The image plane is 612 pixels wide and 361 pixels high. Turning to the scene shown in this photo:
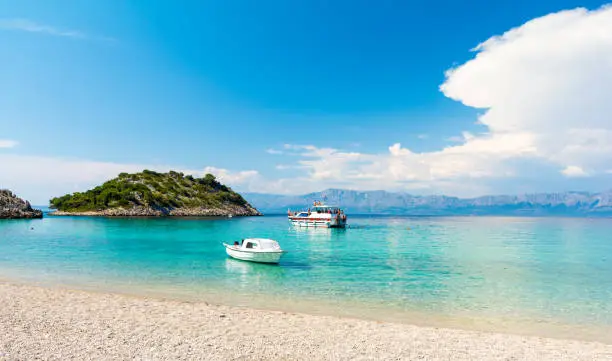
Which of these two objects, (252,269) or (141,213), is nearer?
(252,269)

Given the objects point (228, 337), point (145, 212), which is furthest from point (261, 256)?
point (145, 212)

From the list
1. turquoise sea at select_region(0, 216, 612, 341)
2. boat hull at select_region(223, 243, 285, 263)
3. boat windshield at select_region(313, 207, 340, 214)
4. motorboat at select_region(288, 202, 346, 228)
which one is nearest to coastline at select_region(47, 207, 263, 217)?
motorboat at select_region(288, 202, 346, 228)

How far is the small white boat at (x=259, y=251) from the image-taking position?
122 ft

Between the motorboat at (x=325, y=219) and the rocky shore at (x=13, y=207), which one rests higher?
the rocky shore at (x=13, y=207)

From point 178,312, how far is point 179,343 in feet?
17.8

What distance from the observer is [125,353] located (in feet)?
39.0

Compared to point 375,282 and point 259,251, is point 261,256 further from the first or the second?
point 375,282

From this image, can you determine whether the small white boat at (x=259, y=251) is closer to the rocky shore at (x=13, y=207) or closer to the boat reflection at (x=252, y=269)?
the boat reflection at (x=252, y=269)

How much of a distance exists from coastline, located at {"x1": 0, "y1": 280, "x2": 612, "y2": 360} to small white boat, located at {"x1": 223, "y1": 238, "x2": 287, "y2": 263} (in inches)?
690

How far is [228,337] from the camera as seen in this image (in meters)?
14.2

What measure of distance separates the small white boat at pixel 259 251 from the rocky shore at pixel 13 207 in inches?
4856

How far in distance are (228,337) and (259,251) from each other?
75.9 ft

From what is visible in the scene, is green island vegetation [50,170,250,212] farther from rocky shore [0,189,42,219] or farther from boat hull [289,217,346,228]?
boat hull [289,217,346,228]

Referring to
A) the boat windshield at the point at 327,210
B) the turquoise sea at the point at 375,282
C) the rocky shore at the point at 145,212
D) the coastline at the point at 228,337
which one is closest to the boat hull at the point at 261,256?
the turquoise sea at the point at 375,282
